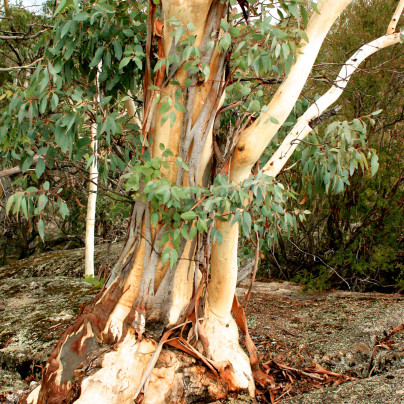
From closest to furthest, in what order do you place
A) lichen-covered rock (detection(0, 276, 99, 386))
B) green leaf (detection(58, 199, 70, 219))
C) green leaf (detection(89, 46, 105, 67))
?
1. green leaf (detection(58, 199, 70, 219))
2. green leaf (detection(89, 46, 105, 67))
3. lichen-covered rock (detection(0, 276, 99, 386))

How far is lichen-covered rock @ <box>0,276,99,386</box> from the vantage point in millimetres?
3826

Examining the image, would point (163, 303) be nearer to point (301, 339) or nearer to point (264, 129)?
point (264, 129)

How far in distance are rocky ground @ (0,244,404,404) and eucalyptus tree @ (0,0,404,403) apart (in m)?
0.46

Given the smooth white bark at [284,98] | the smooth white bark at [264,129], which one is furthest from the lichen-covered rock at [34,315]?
the smooth white bark at [284,98]

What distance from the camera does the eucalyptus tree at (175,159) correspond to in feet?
8.99

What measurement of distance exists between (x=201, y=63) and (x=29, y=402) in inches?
92.7

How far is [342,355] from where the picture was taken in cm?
356

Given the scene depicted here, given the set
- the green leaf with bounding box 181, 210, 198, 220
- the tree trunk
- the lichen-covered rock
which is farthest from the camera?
the lichen-covered rock

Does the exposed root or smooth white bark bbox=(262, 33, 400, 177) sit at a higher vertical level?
smooth white bark bbox=(262, 33, 400, 177)

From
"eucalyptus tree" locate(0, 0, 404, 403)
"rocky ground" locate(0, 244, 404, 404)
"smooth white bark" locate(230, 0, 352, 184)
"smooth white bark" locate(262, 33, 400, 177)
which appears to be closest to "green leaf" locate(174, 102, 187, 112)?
"eucalyptus tree" locate(0, 0, 404, 403)

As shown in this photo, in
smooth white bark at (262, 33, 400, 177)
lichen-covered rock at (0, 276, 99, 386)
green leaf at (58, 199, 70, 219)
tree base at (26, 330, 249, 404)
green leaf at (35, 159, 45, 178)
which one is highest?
smooth white bark at (262, 33, 400, 177)

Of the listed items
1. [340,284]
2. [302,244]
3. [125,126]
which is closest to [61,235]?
[302,244]

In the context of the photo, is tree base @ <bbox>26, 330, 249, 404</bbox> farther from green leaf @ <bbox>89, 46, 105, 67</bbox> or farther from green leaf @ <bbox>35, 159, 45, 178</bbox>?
green leaf @ <bbox>89, 46, 105, 67</bbox>

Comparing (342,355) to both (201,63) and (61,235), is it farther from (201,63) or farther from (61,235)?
(61,235)
